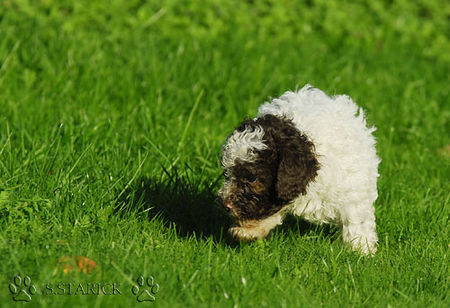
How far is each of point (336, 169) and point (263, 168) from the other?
0.55m

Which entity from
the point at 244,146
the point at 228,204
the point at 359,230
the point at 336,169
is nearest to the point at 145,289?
the point at 228,204

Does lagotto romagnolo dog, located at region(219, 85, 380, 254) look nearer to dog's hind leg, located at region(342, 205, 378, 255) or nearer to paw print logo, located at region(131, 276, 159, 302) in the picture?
dog's hind leg, located at region(342, 205, 378, 255)

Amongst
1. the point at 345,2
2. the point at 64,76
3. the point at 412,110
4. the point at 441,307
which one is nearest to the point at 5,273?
the point at 441,307

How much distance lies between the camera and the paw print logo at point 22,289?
3442 mm

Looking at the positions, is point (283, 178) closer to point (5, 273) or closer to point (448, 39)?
point (5, 273)

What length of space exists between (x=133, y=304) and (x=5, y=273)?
0.73 metres

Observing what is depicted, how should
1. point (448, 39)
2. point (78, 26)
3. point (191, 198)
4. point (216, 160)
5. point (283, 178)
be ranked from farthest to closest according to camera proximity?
point (448, 39) < point (78, 26) < point (216, 160) < point (191, 198) < point (283, 178)

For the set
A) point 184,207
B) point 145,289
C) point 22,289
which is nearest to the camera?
point 22,289

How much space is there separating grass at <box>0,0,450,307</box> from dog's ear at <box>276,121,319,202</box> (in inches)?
19.1

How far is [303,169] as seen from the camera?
4375mm

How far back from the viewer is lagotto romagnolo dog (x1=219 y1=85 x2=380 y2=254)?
4.38m

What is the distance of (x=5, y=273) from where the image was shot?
3.65 m

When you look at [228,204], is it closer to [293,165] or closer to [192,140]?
[293,165]

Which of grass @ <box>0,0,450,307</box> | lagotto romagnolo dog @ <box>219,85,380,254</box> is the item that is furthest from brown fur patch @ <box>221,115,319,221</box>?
grass @ <box>0,0,450,307</box>
